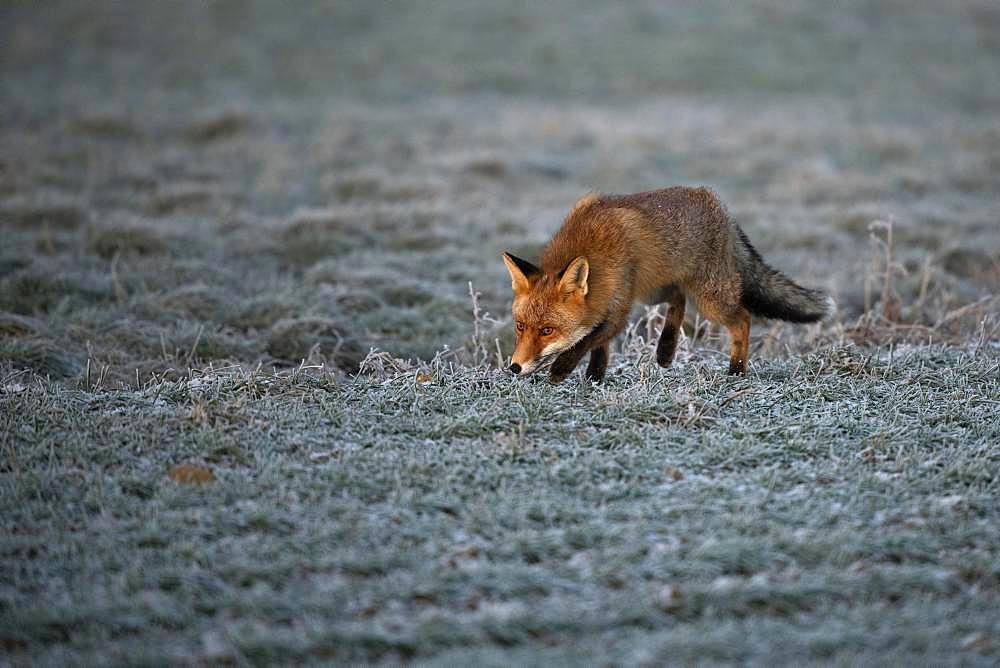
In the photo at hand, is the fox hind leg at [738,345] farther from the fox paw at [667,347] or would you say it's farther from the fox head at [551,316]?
the fox head at [551,316]

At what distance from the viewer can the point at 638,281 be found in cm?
640

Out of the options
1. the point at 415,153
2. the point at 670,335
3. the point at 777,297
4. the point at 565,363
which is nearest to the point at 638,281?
the point at 565,363

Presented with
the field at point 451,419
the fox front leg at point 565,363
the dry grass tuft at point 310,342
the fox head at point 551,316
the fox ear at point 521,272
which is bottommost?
the dry grass tuft at point 310,342

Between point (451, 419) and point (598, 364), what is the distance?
4.49ft

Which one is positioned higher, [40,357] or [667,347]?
[667,347]

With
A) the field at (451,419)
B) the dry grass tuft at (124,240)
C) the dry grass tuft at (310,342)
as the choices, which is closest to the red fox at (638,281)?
the field at (451,419)

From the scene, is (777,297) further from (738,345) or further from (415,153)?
(415,153)

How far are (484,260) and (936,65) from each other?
20.8 m

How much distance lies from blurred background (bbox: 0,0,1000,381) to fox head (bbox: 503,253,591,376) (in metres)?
2.61

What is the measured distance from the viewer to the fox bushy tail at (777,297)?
6.83 meters

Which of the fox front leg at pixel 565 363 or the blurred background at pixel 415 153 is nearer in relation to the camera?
the fox front leg at pixel 565 363

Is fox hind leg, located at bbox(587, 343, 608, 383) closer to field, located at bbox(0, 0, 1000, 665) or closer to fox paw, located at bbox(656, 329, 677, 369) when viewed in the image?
field, located at bbox(0, 0, 1000, 665)

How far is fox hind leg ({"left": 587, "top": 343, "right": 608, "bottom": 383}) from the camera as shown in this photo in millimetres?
6582

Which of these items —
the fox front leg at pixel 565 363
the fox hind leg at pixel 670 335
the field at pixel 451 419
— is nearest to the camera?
the field at pixel 451 419
